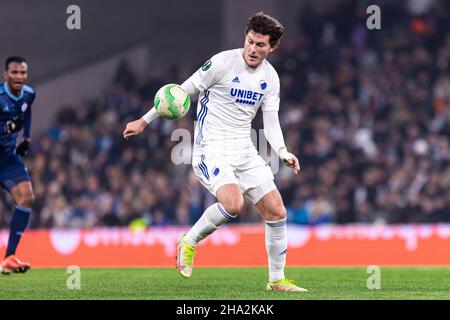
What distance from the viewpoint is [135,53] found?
78.1 feet

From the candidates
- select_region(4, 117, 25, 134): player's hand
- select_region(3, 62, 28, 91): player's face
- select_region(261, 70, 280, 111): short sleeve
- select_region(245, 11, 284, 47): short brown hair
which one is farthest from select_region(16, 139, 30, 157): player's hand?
select_region(245, 11, 284, 47): short brown hair

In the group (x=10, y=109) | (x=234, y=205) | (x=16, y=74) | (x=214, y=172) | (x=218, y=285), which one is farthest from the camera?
(x=10, y=109)

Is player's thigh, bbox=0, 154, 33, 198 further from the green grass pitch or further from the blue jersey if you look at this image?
the green grass pitch

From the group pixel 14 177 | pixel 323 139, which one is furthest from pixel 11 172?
pixel 323 139

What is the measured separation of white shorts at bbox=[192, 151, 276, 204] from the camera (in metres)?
8.84

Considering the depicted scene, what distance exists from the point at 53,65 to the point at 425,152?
9.14 metres

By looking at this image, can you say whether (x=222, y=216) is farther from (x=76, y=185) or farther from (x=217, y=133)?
(x=76, y=185)

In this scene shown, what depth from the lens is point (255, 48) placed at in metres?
8.81

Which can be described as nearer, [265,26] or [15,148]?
[265,26]

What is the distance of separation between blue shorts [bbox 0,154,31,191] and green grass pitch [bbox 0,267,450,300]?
3.32 ft

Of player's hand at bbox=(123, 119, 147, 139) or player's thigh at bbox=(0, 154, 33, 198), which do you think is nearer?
player's hand at bbox=(123, 119, 147, 139)

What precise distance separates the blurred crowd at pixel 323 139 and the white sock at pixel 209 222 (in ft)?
30.1

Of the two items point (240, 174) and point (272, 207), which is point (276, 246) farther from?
point (240, 174)

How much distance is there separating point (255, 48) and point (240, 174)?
3.60 ft
